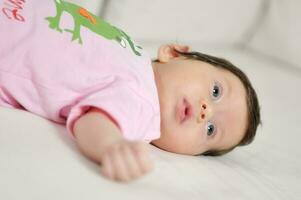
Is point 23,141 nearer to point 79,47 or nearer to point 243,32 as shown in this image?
point 79,47

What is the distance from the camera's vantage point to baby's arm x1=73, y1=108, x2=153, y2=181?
0.70 metres

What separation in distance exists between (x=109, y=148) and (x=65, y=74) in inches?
8.7

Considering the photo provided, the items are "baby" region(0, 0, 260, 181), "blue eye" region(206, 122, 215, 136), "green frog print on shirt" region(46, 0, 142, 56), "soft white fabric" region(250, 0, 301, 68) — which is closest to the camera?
"baby" region(0, 0, 260, 181)

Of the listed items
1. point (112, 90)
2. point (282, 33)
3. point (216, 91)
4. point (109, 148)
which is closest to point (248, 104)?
point (216, 91)

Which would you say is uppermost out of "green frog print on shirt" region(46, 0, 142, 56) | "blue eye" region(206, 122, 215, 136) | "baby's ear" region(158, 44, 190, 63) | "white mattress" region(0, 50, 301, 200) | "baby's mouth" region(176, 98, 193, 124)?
"green frog print on shirt" region(46, 0, 142, 56)

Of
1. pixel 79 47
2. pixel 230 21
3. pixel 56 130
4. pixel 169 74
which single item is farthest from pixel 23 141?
pixel 230 21

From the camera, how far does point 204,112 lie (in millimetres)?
1034

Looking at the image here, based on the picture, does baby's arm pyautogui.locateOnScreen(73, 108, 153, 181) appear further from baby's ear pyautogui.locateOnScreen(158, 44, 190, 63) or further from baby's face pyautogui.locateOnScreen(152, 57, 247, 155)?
baby's ear pyautogui.locateOnScreen(158, 44, 190, 63)

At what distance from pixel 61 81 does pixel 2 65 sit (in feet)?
0.34

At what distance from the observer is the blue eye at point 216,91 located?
1.09 metres

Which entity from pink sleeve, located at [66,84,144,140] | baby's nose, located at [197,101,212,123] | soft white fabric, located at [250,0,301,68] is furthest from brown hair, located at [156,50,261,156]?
soft white fabric, located at [250,0,301,68]

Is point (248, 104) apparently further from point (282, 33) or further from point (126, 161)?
point (282, 33)

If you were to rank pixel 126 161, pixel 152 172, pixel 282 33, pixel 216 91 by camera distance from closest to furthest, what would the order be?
pixel 126 161, pixel 152 172, pixel 216 91, pixel 282 33

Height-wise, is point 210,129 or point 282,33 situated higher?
point 282,33
